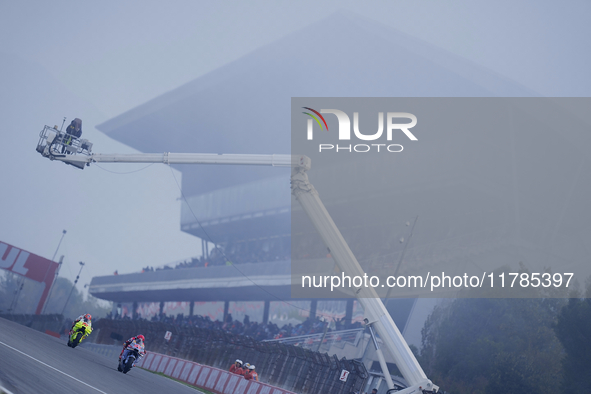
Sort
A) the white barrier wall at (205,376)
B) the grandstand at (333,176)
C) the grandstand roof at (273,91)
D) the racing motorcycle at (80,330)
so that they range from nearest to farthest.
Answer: the white barrier wall at (205,376)
the racing motorcycle at (80,330)
the grandstand at (333,176)
the grandstand roof at (273,91)

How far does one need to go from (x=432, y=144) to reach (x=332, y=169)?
12.1 metres

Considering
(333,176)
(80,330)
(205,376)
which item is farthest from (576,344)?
(333,176)

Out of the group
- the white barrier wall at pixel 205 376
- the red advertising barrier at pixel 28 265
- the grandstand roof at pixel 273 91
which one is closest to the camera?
the white barrier wall at pixel 205 376

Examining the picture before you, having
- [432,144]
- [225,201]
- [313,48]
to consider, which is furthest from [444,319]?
[225,201]

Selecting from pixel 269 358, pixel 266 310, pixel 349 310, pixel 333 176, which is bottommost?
pixel 269 358

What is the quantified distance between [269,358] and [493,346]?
530 inches

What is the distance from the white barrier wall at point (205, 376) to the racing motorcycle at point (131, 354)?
13.0 ft

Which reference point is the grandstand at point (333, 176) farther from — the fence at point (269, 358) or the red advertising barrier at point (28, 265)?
the fence at point (269, 358)

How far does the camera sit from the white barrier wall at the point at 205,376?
18.2 meters

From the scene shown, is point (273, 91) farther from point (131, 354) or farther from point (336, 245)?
point (336, 245)

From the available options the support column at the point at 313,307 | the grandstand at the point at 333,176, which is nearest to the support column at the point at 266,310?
the grandstand at the point at 333,176

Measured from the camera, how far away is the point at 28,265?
2638 inches

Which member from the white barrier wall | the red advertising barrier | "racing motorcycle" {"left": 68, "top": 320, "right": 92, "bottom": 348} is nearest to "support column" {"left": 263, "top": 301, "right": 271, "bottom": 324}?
the white barrier wall

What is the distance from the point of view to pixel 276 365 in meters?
22.4
